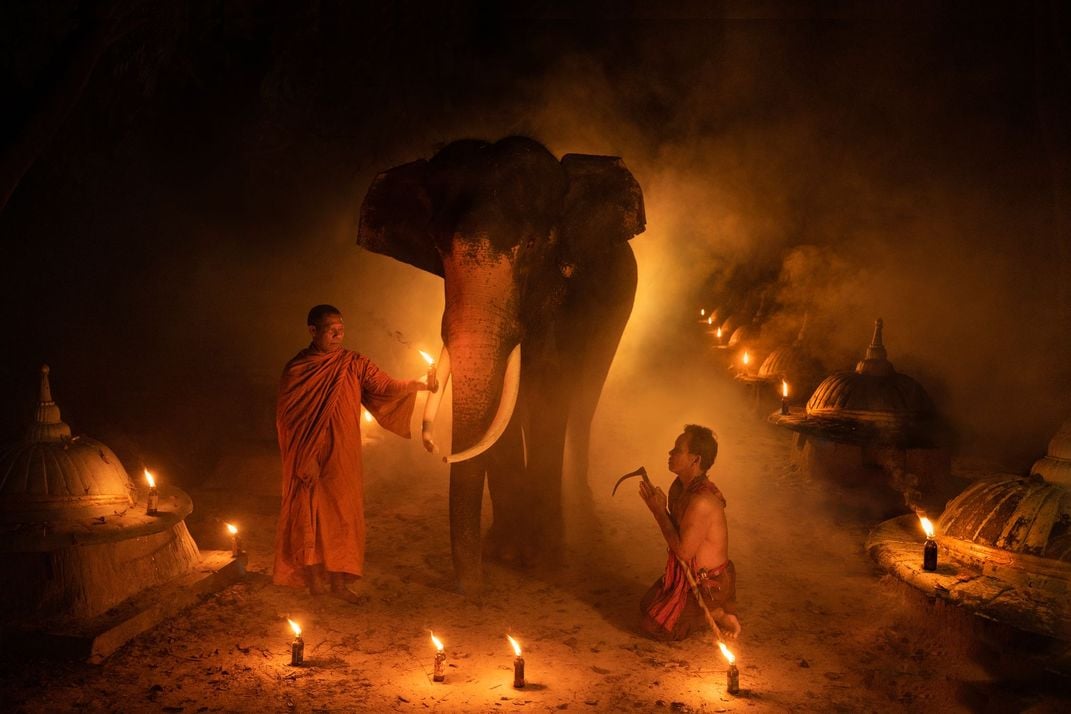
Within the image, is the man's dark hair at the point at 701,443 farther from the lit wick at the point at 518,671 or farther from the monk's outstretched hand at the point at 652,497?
the lit wick at the point at 518,671

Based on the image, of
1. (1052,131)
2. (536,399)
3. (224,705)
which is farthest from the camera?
(1052,131)

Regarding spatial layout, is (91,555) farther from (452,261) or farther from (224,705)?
(452,261)

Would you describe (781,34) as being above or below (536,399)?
above

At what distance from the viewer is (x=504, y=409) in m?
6.86

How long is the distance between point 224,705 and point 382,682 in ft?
2.91

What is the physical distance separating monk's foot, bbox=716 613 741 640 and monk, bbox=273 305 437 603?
2614 mm

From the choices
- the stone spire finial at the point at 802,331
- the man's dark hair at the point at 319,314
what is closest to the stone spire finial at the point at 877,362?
the stone spire finial at the point at 802,331

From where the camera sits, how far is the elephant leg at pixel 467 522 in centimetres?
679

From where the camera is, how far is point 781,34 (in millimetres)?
13477

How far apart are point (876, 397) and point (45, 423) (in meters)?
7.73

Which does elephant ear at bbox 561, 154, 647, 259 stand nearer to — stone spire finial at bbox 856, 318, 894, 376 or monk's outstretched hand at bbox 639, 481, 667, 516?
monk's outstretched hand at bbox 639, 481, 667, 516

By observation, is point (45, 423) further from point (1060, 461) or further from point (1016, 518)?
point (1060, 461)

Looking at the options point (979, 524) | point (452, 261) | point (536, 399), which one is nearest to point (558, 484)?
point (536, 399)

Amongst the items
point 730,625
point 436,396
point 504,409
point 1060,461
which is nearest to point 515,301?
point 504,409
